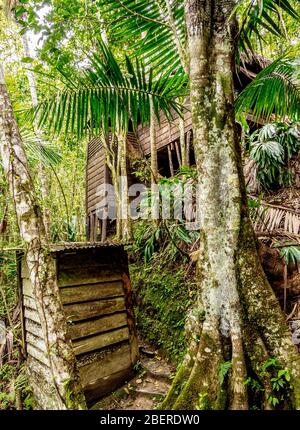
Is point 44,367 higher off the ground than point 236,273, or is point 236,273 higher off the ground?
point 236,273

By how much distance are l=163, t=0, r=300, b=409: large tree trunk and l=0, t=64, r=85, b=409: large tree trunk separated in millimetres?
928

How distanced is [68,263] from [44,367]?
5.30 feet

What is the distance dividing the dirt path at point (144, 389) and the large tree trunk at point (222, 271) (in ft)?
5.81

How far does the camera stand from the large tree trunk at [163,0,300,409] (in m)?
2.29

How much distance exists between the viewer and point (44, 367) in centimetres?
437

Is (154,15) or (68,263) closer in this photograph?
(154,15)

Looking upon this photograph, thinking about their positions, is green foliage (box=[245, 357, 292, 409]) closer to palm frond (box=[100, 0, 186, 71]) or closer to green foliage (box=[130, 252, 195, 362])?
green foliage (box=[130, 252, 195, 362])

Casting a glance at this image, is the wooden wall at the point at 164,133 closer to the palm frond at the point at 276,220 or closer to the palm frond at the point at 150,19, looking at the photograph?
the palm frond at the point at 276,220

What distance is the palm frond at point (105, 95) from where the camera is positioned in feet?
10.6

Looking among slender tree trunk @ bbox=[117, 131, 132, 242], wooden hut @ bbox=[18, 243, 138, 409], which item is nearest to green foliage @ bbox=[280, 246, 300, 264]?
wooden hut @ bbox=[18, 243, 138, 409]
